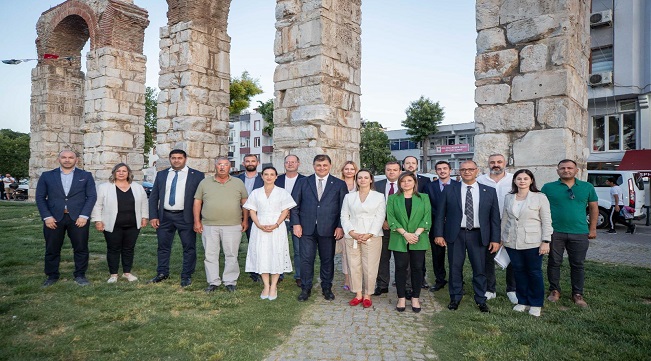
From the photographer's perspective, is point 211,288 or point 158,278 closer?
→ point 211,288

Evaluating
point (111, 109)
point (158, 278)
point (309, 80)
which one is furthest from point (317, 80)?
point (111, 109)

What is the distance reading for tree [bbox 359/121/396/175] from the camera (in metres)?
46.1

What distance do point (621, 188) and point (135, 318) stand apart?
15.0 m

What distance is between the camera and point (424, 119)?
42.9 meters

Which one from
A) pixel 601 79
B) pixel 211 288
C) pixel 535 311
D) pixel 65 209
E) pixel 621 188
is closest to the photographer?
pixel 535 311

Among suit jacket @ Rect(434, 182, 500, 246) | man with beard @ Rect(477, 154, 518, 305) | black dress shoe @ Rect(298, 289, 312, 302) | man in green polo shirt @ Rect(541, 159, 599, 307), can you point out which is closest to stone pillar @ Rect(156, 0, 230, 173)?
black dress shoe @ Rect(298, 289, 312, 302)

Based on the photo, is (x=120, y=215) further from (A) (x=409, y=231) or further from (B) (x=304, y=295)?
(A) (x=409, y=231)

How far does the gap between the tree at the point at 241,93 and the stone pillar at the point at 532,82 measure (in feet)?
73.7

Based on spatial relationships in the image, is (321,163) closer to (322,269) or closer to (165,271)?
(322,269)

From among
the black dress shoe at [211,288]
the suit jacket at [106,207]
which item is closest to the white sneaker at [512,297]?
the black dress shoe at [211,288]

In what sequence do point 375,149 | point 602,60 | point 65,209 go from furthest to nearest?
point 375,149 → point 602,60 → point 65,209

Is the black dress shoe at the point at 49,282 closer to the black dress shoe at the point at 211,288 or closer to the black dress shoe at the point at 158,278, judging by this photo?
the black dress shoe at the point at 158,278

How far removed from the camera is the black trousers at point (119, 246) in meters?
6.21

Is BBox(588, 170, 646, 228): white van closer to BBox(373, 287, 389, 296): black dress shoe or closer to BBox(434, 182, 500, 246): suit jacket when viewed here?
BBox(434, 182, 500, 246): suit jacket
